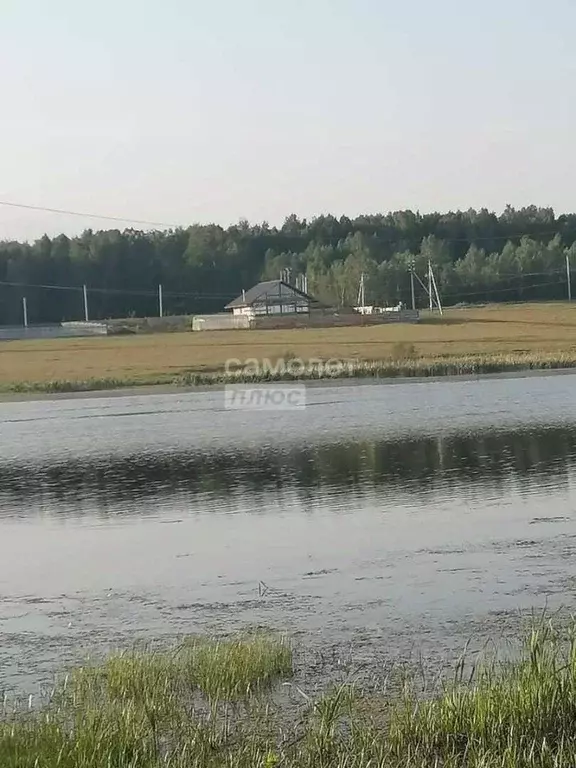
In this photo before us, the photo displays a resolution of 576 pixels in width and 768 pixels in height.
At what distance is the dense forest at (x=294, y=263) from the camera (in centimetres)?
13312

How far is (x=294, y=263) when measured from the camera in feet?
493

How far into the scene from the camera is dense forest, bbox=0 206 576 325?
133125 millimetres

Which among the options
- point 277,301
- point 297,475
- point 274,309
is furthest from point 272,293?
point 297,475

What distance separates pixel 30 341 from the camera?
97562mm

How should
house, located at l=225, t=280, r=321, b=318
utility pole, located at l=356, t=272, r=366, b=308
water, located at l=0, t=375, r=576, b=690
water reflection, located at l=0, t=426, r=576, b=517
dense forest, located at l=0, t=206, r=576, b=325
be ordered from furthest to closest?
dense forest, located at l=0, t=206, r=576, b=325 → utility pole, located at l=356, t=272, r=366, b=308 → house, located at l=225, t=280, r=321, b=318 → water reflection, located at l=0, t=426, r=576, b=517 → water, located at l=0, t=375, r=576, b=690

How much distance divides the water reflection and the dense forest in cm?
10155

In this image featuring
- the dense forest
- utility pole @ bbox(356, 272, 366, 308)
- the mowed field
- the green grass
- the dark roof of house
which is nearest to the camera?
the green grass

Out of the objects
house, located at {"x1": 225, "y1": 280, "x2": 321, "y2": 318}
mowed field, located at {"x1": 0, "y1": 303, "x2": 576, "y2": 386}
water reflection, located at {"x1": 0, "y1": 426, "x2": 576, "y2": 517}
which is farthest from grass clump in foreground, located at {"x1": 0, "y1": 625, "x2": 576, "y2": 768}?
house, located at {"x1": 225, "y1": 280, "x2": 321, "y2": 318}

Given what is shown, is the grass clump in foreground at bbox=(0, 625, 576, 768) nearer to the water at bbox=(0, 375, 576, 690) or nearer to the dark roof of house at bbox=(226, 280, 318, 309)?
the water at bbox=(0, 375, 576, 690)

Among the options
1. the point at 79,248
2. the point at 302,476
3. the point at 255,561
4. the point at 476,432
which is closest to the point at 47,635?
the point at 255,561

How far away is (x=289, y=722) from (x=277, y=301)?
106769 mm

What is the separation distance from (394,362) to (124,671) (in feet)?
181

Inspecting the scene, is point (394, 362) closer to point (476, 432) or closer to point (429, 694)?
point (476, 432)

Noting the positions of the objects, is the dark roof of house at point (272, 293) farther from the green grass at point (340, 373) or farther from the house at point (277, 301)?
the green grass at point (340, 373)
